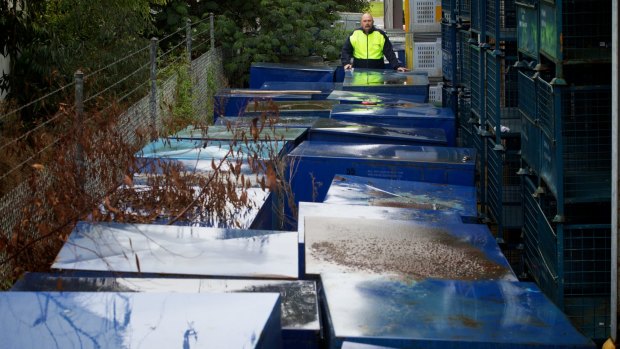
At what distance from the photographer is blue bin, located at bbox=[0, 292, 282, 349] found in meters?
3.37

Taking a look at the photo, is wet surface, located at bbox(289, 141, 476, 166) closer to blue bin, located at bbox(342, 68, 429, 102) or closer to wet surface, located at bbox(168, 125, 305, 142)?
wet surface, located at bbox(168, 125, 305, 142)

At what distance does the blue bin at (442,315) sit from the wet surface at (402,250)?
295 mm

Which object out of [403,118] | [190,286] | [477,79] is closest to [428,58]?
[403,118]

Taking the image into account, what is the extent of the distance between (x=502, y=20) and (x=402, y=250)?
4243 mm

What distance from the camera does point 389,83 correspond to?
13.8 metres

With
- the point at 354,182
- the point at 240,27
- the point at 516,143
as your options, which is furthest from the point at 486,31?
the point at 240,27

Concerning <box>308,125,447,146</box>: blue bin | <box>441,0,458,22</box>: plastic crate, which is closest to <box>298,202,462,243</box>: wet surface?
<box>308,125,447,146</box>: blue bin

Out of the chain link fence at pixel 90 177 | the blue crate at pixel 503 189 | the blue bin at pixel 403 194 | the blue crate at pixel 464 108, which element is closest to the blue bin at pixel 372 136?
the blue crate at pixel 503 189

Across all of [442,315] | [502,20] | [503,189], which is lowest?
[503,189]

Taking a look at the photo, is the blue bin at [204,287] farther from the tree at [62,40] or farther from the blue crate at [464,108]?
the tree at [62,40]

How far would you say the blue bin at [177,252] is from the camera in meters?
4.68

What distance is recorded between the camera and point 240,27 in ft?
68.1

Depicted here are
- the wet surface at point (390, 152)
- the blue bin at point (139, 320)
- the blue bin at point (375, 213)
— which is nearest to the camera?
the blue bin at point (139, 320)

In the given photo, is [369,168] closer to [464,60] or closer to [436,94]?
[464,60]
